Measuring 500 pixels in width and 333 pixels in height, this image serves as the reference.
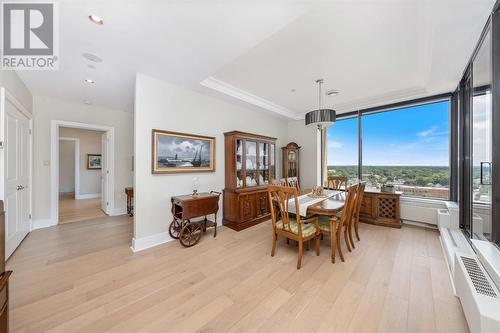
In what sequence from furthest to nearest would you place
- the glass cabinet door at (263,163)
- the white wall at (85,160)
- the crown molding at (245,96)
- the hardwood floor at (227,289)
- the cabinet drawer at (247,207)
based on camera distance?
the white wall at (85,160) < the glass cabinet door at (263,163) < the cabinet drawer at (247,207) < the crown molding at (245,96) < the hardwood floor at (227,289)

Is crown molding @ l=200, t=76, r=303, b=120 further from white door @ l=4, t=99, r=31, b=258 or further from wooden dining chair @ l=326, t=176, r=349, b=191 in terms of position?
white door @ l=4, t=99, r=31, b=258

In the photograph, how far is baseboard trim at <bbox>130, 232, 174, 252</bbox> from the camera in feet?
→ 8.72

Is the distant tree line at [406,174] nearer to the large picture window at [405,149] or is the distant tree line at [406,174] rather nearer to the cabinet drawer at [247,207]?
the large picture window at [405,149]

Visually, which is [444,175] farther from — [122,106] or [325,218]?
[122,106]

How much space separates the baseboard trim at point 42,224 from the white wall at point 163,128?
97.0 inches

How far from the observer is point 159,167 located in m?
2.89

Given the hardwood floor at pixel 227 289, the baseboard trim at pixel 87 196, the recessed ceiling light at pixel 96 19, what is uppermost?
the recessed ceiling light at pixel 96 19

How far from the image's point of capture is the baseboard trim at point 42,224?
348 cm

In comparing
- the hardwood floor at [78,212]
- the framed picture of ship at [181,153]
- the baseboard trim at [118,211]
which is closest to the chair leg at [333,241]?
the framed picture of ship at [181,153]

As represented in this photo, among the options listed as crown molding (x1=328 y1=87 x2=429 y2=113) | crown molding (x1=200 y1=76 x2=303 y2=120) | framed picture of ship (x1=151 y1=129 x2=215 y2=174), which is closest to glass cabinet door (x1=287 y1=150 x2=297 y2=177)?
crown molding (x1=200 y1=76 x2=303 y2=120)

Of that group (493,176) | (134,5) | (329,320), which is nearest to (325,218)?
(329,320)

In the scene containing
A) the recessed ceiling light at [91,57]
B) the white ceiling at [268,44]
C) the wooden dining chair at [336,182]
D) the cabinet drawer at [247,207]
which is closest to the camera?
the white ceiling at [268,44]

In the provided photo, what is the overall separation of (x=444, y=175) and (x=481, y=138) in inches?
69.5

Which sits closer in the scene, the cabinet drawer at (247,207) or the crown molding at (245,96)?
the crown molding at (245,96)
